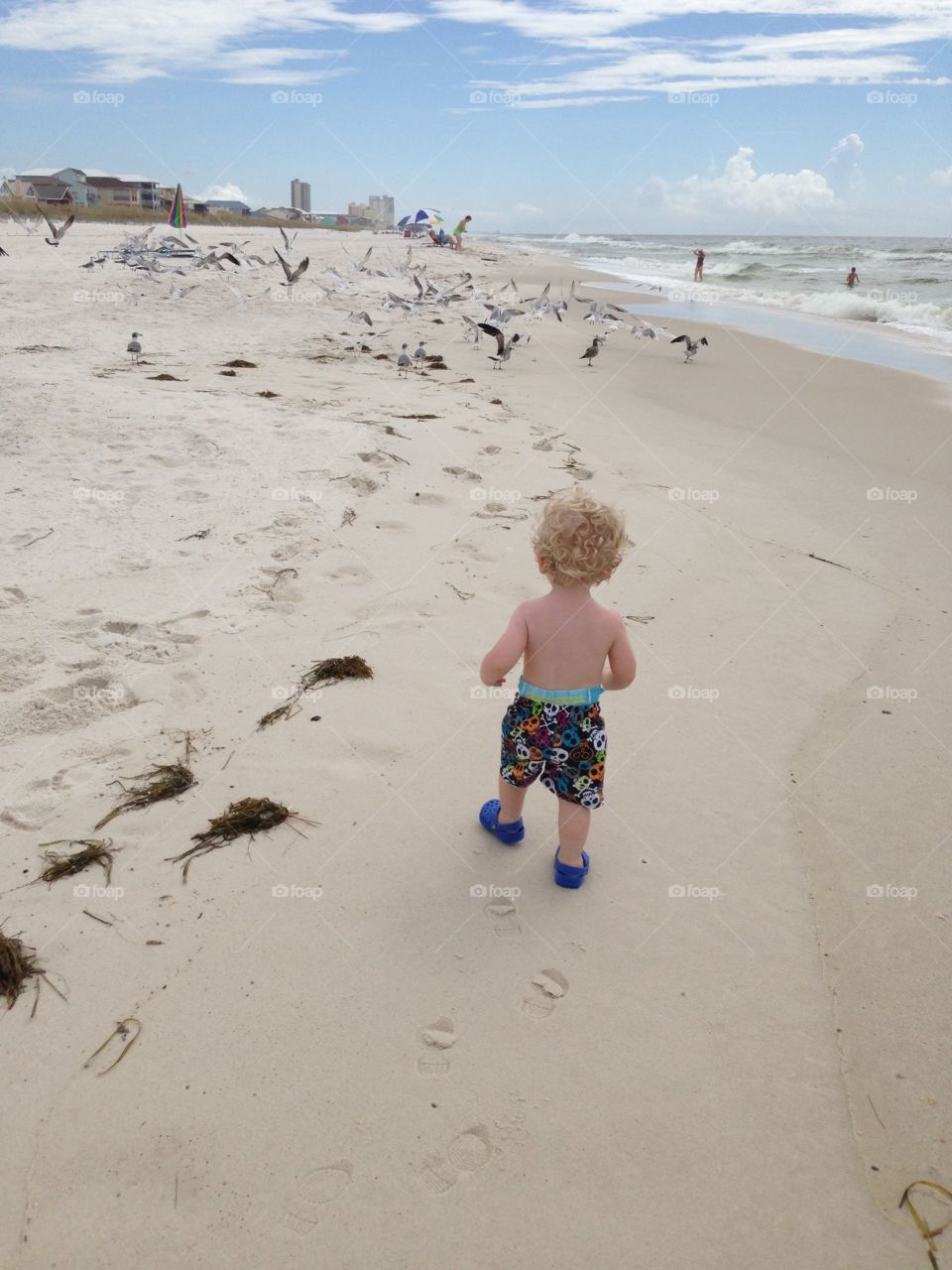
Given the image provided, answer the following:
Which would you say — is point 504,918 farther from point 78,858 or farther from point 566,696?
point 78,858

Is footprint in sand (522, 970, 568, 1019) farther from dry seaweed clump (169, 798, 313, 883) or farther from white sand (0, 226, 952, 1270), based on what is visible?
dry seaweed clump (169, 798, 313, 883)

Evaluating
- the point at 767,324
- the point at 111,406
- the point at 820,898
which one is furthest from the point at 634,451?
the point at 767,324

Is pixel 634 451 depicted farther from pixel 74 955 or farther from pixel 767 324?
pixel 767 324

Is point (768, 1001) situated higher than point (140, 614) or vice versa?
point (140, 614)

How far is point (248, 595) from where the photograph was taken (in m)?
3.96

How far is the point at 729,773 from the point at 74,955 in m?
2.22

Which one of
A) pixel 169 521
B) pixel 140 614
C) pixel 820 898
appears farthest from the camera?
pixel 169 521

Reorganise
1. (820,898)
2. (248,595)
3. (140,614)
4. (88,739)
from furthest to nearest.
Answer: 1. (248,595)
2. (140,614)
3. (88,739)
4. (820,898)

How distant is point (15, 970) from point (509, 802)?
56.7 inches

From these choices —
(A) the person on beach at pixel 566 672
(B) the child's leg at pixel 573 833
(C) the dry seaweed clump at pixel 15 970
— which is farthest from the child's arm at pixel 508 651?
(C) the dry seaweed clump at pixel 15 970

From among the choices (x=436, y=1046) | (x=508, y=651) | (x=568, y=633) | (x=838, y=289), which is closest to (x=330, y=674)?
(x=508, y=651)

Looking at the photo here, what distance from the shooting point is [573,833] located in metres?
2.50

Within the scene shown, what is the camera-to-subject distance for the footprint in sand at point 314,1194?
5.37ft

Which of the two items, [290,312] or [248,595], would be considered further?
[290,312]
